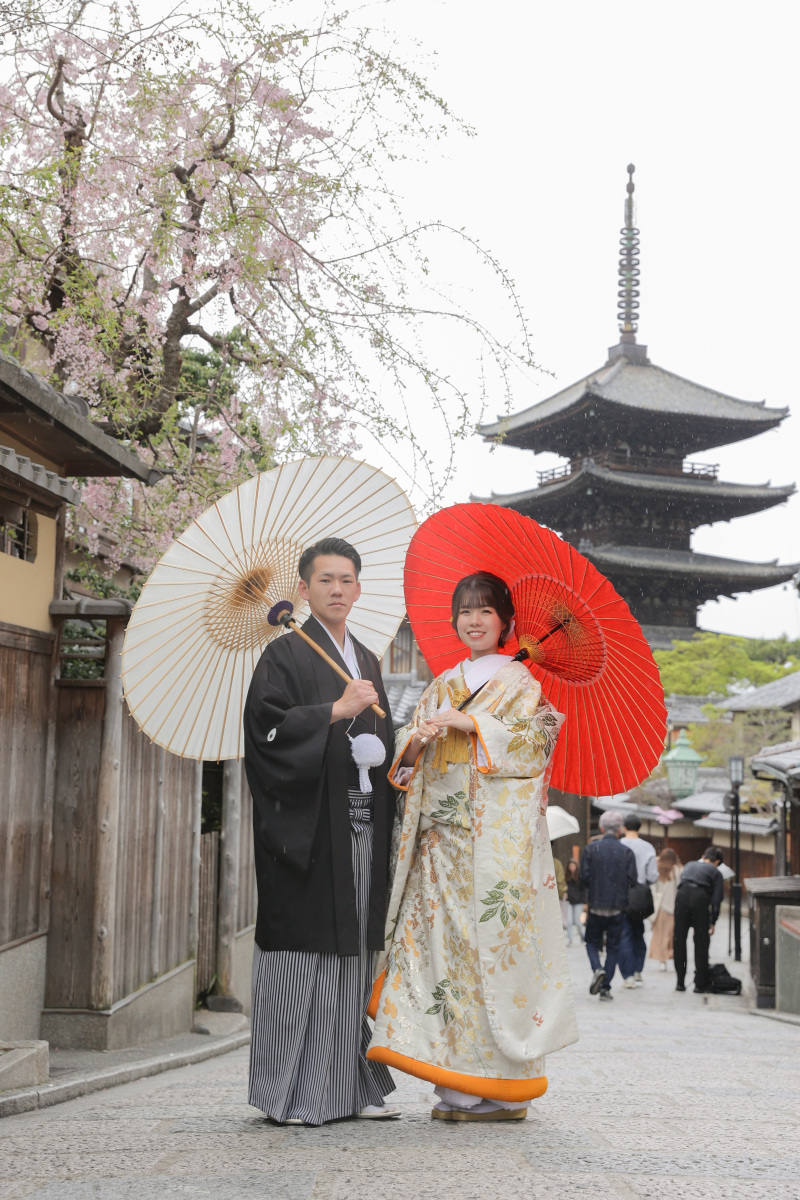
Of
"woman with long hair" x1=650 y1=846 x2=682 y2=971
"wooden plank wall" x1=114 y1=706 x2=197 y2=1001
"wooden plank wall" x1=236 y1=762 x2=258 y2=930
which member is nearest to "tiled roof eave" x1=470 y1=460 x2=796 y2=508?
"woman with long hair" x1=650 y1=846 x2=682 y2=971

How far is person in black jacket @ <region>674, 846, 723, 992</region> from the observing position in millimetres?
10688

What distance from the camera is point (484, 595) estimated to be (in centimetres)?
353

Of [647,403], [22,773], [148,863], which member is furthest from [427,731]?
[647,403]

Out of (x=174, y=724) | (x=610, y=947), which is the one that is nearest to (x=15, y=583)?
(x=174, y=724)

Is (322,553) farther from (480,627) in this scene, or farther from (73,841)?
(73,841)

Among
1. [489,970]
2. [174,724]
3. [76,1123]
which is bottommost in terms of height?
[76,1123]

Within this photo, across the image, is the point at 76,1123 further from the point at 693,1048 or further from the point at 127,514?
the point at 127,514

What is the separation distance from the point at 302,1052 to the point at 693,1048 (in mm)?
3777

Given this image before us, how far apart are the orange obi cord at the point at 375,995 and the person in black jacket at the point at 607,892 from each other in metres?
→ 6.33

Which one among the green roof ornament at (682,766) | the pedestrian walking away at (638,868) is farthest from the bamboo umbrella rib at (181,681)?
the green roof ornament at (682,766)

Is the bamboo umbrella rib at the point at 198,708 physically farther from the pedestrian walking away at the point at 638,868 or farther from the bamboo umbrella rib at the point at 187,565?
the pedestrian walking away at the point at 638,868

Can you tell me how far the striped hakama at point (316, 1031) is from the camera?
3.24 m

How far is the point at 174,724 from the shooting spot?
3.75 m

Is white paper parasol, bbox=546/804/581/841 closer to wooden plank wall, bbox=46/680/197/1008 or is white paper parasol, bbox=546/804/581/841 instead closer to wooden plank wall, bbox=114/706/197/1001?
wooden plank wall, bbox=114/706/197/1001
